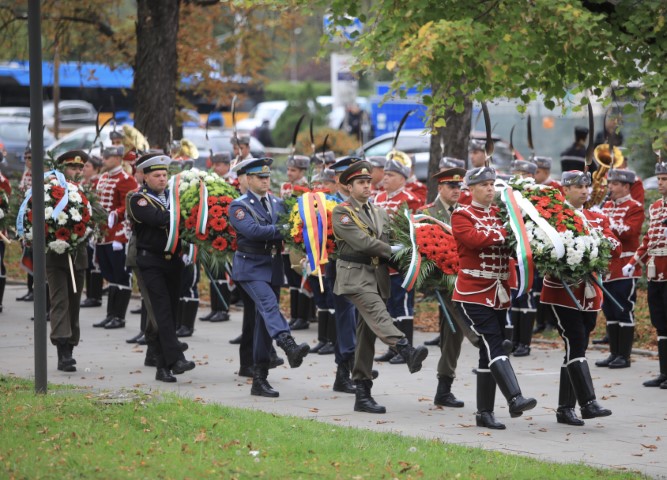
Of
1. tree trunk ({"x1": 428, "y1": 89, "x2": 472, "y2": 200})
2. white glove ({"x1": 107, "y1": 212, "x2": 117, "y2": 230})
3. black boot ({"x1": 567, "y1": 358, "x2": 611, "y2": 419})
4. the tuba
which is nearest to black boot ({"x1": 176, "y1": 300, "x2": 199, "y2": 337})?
white glove ({"x1": 107, "y1": 212, "x2": 117, "y2": 230})

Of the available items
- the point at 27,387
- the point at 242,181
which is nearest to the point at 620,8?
the point at 242,181

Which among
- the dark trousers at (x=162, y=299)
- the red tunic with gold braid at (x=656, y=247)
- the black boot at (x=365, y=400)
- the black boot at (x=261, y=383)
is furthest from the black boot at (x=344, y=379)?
the red tunic with gold braid at (x=656, y=247)

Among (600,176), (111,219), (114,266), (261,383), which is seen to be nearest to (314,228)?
(261,383)

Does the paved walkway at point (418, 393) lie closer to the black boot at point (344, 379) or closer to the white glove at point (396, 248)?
the black boot at point (344, 379)

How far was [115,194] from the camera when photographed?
16.2 m

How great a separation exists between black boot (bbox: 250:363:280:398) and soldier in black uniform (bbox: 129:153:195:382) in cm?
92

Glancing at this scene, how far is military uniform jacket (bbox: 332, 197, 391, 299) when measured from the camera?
36.3 ft

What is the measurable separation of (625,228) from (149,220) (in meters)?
5.27

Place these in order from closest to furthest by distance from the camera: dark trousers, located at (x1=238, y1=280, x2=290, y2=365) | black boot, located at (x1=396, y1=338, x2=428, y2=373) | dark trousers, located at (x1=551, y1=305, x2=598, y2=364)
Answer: dark trousers, located at (x1=551, y1=305, x2=598, y2=364) < black boot, located at (x1=396, y1=338, x2=428, y2=373) < dark trousers, located at (x1=238, y1=280, x2=290, y2=365)

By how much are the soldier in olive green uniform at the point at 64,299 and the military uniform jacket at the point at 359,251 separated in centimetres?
324

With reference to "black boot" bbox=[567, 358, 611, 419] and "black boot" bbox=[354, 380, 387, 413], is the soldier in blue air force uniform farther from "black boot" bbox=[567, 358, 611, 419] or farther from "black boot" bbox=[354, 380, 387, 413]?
"black boot" bbox=[567, 358, 611, 419]

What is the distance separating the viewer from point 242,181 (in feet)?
41.4

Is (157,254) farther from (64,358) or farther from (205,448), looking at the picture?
(205,448)

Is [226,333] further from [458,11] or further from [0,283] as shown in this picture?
[458,11]
